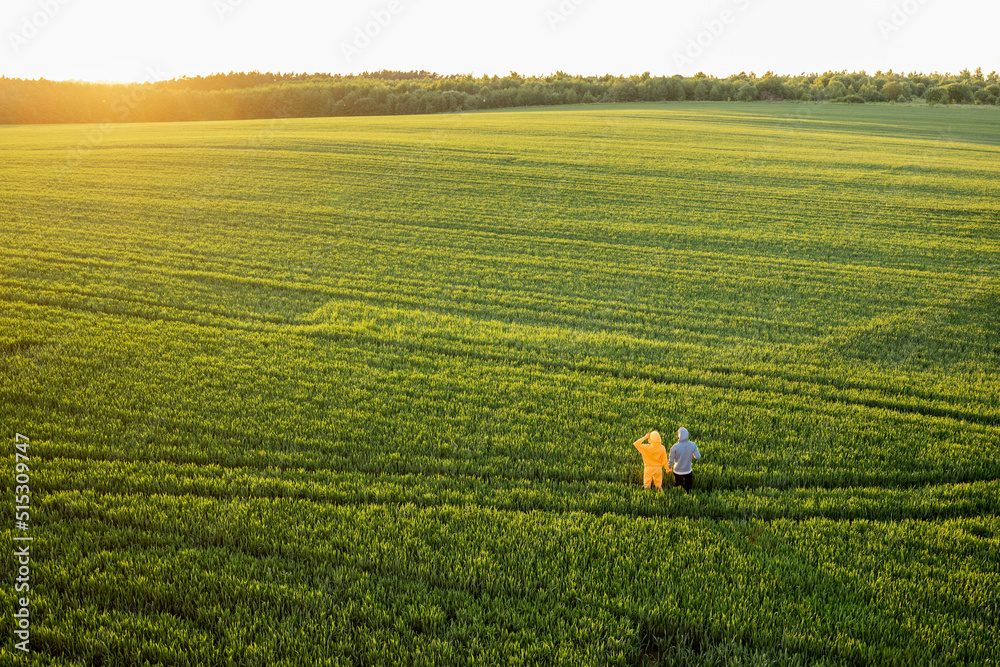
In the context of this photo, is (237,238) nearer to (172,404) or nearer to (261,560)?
(172,404)

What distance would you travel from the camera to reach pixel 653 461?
777 centimetres

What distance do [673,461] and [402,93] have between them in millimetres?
98690

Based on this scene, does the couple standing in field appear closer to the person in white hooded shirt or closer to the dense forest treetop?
the person in white hooded shirt

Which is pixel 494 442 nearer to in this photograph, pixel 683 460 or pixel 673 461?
pixel 673 461

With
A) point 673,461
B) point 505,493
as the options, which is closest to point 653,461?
point 673,461

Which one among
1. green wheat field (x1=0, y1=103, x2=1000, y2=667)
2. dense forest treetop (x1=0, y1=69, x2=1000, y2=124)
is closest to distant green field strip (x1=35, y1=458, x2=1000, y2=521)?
green wheat field (x1=0, y1=103, x2=1000, y2=667)

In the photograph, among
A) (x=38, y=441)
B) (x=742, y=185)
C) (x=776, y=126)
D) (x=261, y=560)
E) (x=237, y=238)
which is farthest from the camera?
(x=776, y=126)

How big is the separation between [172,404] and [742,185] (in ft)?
110

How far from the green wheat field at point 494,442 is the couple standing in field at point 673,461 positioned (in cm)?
22

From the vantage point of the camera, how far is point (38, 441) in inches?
327

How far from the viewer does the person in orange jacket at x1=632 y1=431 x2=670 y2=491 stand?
7.67m

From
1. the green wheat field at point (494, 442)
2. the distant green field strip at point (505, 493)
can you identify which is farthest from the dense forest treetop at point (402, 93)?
the distant green field strip at point (505, 493)

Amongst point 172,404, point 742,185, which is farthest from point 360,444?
point 742,185

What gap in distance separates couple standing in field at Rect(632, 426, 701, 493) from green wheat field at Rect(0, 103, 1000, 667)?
0.22 metres
